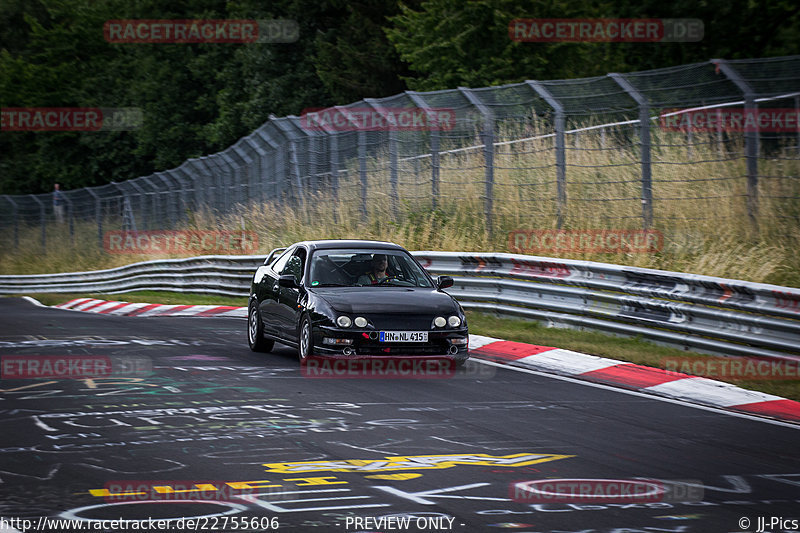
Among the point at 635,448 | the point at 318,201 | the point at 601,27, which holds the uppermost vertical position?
the point at 601,27

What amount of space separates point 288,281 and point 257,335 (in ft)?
4.78

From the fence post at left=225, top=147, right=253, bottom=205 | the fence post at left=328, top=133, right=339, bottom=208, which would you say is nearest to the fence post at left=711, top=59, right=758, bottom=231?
the fence post at left=328, top=133, right=339, bottom=208

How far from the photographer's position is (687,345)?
12.5 metres

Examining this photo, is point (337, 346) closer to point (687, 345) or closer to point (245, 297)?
Result: point (687, 345)

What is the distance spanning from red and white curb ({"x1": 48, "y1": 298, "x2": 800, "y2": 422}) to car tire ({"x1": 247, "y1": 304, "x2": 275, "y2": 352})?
8.25 feet

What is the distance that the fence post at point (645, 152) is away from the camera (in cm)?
1539

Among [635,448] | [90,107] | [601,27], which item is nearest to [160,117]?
[90,107]

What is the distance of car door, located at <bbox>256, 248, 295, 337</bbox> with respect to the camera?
1311 centimetres

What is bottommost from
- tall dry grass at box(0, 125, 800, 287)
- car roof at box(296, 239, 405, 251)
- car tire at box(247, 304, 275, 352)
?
car tire at box(247, 304, 275, 352)

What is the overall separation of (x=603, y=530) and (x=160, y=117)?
56.7 metres

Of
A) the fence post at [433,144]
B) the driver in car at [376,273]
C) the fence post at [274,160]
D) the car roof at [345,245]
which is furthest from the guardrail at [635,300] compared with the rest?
the fence post at [274,160]

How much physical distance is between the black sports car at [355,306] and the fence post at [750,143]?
467cm

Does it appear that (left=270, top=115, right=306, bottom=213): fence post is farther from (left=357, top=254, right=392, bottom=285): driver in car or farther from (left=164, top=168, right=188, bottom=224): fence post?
(left=357, top=254, right=392, bottom=285): driver in car

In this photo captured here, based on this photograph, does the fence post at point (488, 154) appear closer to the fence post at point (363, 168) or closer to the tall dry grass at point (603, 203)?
the tall dry grass at point (603, 203)
